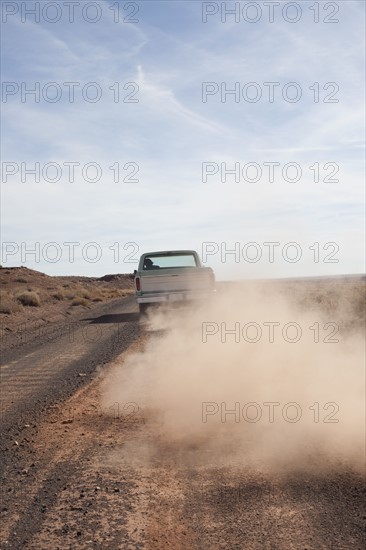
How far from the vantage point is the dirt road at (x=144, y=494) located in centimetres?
389

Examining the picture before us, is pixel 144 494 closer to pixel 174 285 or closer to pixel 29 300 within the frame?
pixel 174 285

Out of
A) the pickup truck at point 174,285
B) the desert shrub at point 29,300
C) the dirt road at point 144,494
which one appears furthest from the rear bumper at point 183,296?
the desert shrub at point 29,300

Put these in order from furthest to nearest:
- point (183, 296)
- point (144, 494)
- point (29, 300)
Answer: point (29, 300) < point (183, 296) < point (144, 494)

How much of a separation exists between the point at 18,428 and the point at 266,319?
8044mm

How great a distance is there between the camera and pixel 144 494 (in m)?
4.64

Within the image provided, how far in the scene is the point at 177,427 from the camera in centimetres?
648

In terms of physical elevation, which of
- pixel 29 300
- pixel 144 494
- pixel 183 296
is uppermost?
pixel 183 296

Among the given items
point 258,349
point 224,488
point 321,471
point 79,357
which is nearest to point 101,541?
point 224,488

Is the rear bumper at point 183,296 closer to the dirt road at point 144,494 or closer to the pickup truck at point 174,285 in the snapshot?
the pickup truck at point 174,285

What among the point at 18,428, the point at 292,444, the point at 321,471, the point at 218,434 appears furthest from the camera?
the point at 18,428

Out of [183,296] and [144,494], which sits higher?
[183,296]

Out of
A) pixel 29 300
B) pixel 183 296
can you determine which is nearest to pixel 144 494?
pixel 183 296

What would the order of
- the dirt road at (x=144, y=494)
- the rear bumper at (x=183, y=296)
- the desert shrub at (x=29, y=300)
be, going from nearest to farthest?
the dirt road at (x=144, y=494), the rear bumper at (x=183, y=296), the desert shrub at (x=29, y=300)

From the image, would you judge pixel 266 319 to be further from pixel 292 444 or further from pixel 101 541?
pixel 101 541
